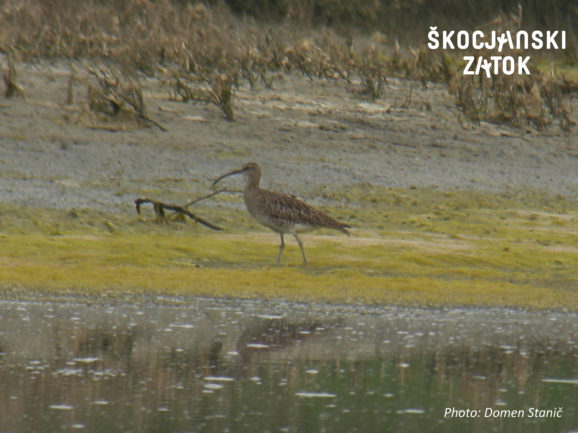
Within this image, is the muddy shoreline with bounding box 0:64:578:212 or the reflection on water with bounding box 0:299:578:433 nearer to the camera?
the reflection on water with bounding box 0:299:578:433

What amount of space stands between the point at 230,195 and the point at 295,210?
3.86 metres

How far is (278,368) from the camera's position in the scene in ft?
26.4

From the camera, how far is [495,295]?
12.1m

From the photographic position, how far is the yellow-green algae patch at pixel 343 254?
12.1m

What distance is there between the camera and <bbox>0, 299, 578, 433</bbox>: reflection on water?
669 cm

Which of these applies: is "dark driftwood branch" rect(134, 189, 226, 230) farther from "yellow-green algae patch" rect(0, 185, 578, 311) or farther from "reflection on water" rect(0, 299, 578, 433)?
"reflection on water" rect(0, 299, 578, 433)

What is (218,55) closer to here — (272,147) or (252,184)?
(272,147)

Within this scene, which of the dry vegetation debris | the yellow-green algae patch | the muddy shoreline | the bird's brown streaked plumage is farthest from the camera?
the dry vegetation debris

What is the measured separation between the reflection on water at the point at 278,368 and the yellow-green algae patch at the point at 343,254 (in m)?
1.21

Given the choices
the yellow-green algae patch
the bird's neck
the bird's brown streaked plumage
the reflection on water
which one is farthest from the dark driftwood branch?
the reflection on water

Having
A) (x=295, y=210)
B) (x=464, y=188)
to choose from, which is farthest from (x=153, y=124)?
(x=295, y=210)

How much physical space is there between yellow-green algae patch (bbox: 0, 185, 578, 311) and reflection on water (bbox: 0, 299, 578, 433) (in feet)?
3.97

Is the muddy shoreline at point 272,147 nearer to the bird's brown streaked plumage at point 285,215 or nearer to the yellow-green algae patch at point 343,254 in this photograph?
the yellow-green algae patch at point 343,254

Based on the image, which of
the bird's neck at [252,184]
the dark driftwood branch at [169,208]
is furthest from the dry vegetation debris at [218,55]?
the bird's neck at [252,184]
